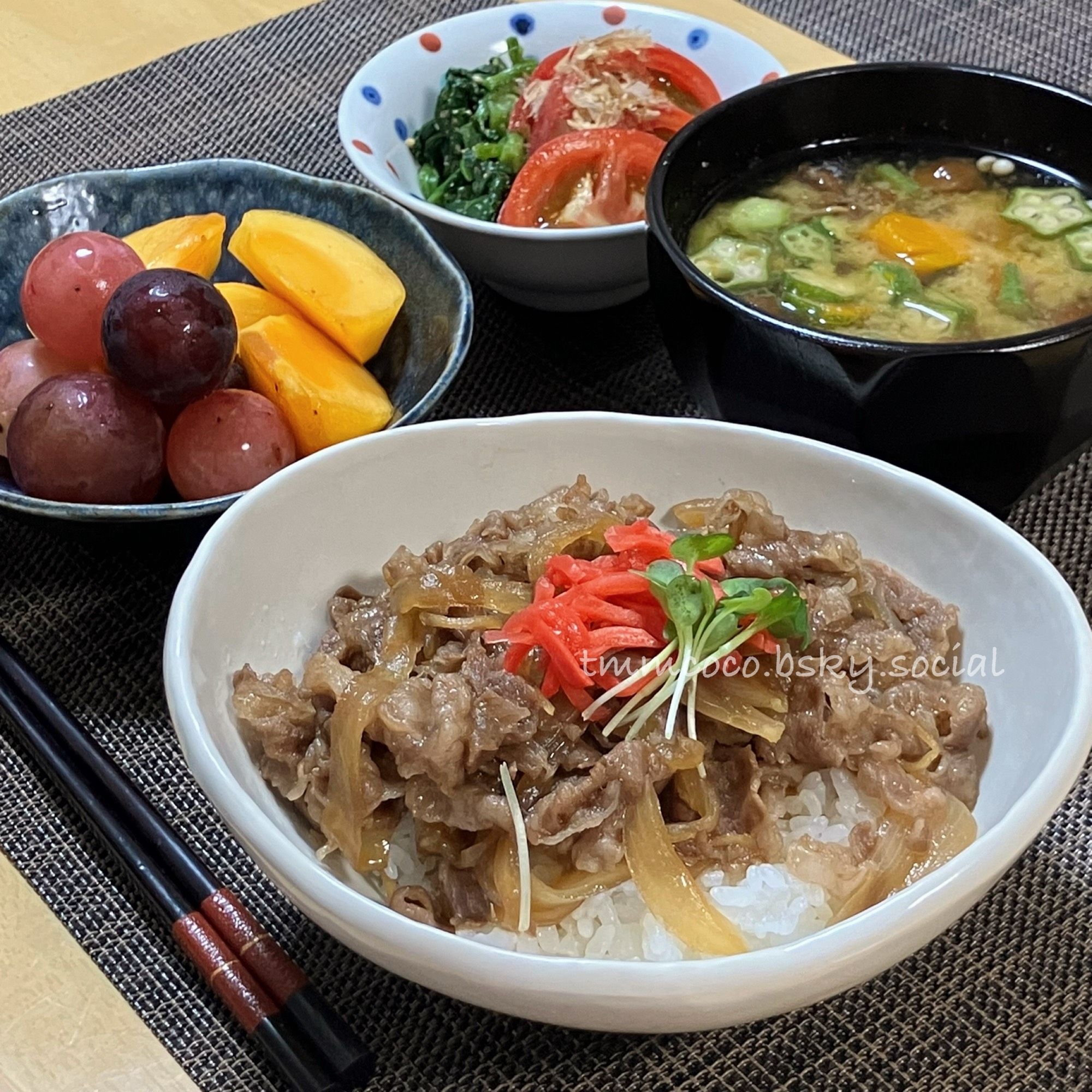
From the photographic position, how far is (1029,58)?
2.43 meters

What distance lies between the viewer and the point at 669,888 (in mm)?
975

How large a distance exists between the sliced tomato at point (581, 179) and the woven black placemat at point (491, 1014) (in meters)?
0.17

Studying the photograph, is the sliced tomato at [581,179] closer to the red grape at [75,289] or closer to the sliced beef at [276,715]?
the red grape at [75,289]

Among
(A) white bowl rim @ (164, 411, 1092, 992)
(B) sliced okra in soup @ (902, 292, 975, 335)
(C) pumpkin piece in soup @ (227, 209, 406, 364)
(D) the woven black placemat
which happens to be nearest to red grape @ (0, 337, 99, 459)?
(D) the woven black placemat

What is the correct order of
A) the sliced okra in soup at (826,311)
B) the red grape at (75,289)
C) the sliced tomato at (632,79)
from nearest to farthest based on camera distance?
the red grape at (75,289)
the sliced okra in soup at (826,311)
the sliced tomato at (632,79)

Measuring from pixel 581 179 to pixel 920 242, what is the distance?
1.73 feet

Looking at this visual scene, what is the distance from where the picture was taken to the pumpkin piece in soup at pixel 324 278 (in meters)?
1.54

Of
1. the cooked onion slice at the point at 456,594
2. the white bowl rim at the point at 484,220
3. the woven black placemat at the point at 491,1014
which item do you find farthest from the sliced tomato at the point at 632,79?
the cooked onion slice at the point at 456,594

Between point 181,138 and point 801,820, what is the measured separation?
1860mm

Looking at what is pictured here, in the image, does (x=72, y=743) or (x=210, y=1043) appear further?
(x=72, y=743)

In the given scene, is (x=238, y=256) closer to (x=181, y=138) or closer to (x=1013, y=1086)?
(x=181, y=138)

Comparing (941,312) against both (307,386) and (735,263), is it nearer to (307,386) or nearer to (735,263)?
(735,263)

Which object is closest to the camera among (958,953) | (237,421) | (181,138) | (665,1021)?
(665,1021)

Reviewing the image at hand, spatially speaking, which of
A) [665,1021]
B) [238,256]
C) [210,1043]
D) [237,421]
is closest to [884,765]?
[665,1021]
